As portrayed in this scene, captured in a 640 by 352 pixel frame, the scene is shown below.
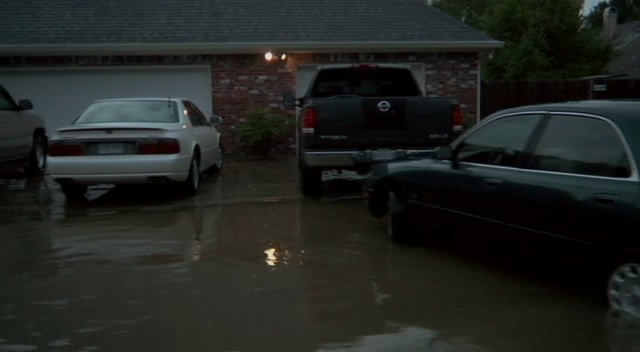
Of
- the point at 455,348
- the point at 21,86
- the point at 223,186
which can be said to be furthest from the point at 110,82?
the point at 455,348

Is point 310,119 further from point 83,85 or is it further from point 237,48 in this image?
point 83,85

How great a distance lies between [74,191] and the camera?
33.9 feet

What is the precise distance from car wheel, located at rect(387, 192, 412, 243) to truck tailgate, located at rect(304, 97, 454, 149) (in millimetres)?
2149

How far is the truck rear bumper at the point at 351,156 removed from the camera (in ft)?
30.0

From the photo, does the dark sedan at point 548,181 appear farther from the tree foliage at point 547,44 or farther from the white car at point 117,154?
the tree foliage at point 547,44

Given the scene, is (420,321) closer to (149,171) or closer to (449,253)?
(449,253)

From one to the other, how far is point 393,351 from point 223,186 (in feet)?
24.0

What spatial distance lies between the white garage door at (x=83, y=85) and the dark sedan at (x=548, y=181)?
34.2ft

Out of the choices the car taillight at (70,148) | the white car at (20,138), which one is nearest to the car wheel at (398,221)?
the car taillight at (70,148)

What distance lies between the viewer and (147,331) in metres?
4.76

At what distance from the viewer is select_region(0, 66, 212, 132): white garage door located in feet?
53.4

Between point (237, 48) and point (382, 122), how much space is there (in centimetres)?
760

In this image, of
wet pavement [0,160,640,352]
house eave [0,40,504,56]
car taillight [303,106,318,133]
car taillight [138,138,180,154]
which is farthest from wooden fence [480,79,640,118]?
car taillight [138,138,180,154]

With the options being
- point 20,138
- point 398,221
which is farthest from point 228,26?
point 398,221
